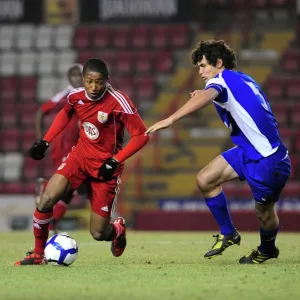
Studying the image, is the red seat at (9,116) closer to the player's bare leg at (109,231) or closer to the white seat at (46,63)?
the white seat at (46,63)

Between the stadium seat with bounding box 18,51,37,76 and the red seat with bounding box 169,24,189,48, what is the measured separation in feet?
9.90

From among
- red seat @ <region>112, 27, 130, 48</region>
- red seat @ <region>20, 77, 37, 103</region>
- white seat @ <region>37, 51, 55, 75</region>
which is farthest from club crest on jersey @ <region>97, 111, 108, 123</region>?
red seat @ <region>112, 27, 130, 48</region>

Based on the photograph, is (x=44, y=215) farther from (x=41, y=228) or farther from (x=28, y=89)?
(x=28, y=89)

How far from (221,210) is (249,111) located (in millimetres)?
880

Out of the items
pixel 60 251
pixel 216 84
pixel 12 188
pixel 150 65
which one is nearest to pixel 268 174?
pixel 216 84

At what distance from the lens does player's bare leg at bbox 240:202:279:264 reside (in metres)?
6.79

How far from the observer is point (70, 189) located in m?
6.98

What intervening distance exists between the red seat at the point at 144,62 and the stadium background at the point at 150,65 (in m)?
0.02

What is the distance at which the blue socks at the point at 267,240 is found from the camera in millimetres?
6852

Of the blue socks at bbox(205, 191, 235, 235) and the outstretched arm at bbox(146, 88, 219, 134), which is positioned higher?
the outstretched arm at bbox(146, 88, 219, 134)

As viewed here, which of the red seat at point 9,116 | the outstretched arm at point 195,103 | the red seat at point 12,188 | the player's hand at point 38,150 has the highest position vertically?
the outstretched arm at point 195,103

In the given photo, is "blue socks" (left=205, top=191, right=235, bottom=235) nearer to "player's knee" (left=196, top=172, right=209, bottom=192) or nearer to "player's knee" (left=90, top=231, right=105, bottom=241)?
"player's knee" (left=196, top=172, right=209, bottom=192)

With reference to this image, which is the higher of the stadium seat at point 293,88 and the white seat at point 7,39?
the white seat at point 7,39

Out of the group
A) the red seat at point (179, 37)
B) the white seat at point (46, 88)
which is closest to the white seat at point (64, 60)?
the white seat at point (46, 88)
